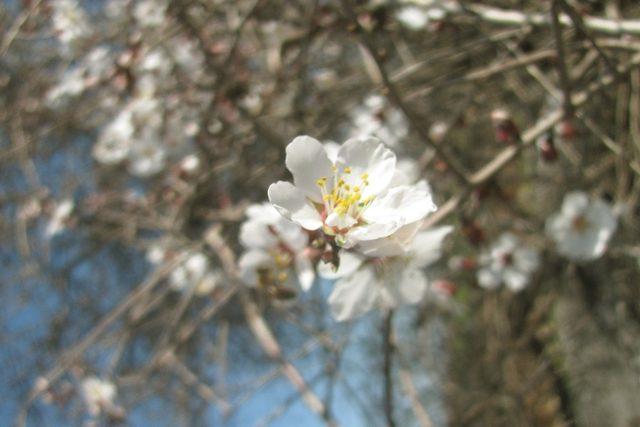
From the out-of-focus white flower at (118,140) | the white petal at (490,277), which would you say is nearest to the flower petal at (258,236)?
the out-of-focus white flower at (118,140)

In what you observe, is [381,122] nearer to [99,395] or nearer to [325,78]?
[325,78]

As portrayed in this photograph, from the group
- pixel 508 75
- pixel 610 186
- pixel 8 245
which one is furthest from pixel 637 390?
pixel 8 245

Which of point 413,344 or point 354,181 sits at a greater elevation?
point 354,181

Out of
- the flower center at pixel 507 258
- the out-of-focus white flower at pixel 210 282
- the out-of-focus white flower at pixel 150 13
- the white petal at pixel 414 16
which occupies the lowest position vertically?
the flower center at pixel 507 258

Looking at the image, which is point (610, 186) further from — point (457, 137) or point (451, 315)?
point (451, 315)

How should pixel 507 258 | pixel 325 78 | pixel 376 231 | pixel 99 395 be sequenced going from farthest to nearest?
1. pixel 325 78
2. pixel 507 258
3. pixel 99 395
4. pixel 376 231

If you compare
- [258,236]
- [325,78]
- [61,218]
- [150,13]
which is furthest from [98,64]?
[258,236]

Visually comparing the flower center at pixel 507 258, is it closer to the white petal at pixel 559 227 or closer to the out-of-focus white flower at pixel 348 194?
the white petal at pixel 559 227
